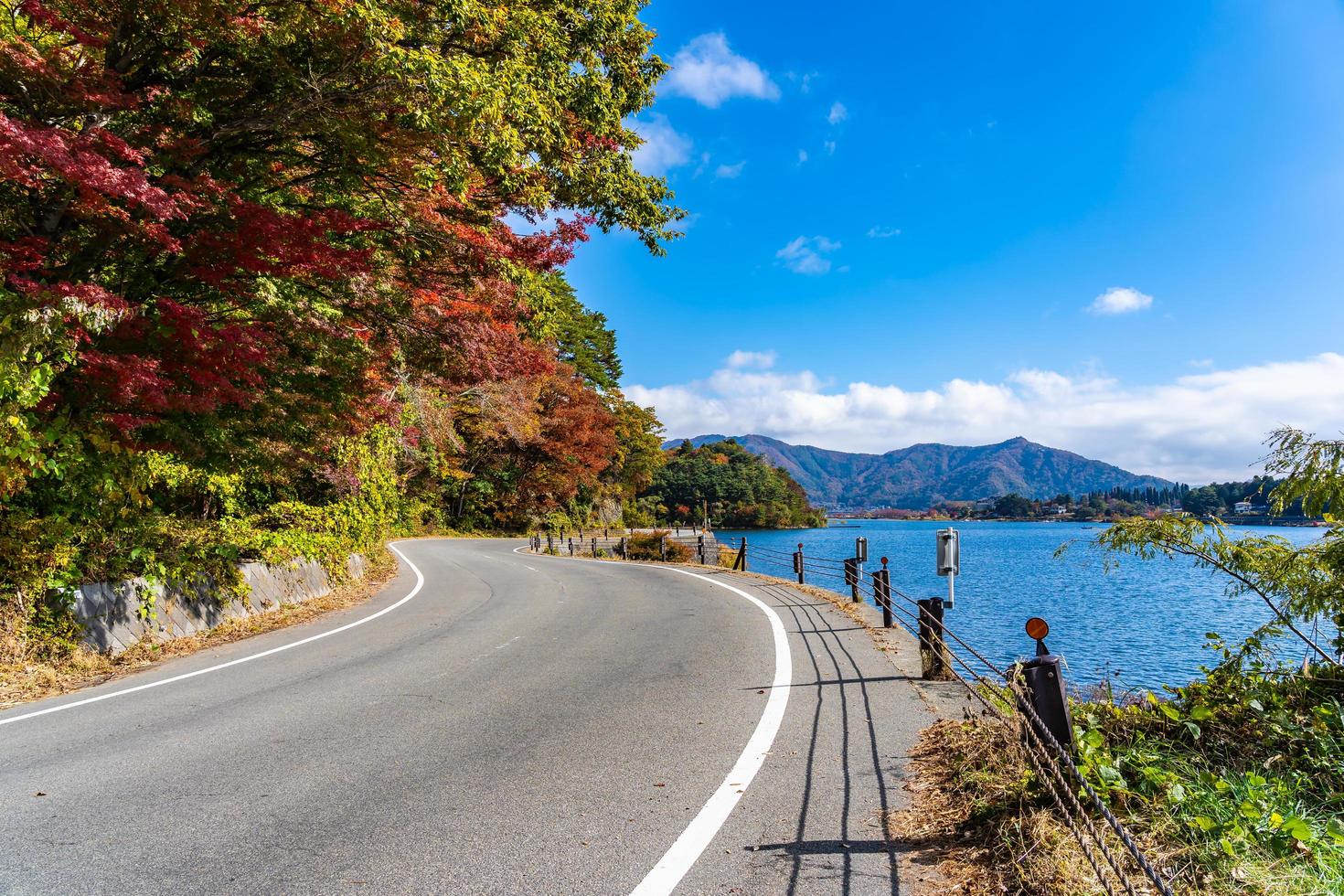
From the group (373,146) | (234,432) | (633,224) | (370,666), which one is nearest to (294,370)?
(234,432)

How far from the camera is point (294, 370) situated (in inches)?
348

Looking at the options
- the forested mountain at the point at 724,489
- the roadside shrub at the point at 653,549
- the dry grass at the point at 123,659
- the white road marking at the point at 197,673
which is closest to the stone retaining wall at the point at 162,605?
the dry grass at the point at 123,659

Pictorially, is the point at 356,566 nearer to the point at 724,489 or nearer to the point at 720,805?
the point at 720,805

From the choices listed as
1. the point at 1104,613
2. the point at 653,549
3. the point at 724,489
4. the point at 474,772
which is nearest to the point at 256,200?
the point at 474,772

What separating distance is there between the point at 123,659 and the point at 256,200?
5.77 metres

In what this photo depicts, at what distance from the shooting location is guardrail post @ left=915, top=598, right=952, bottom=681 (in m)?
6.45

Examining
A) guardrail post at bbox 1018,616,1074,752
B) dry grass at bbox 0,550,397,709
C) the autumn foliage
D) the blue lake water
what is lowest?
the blue lake water

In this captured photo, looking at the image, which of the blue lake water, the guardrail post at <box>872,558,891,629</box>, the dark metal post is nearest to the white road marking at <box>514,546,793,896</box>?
the guardrail post at <box>872,558,891,629</box>

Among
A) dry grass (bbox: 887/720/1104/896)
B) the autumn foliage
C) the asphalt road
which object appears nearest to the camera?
dry grass (bbox: 887/720/1104/896)

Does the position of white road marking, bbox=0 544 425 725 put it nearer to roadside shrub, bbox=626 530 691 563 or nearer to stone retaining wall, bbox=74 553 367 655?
stone retaining wall, bbox=74 553 367 655

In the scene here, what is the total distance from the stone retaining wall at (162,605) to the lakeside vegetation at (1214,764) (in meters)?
8.72

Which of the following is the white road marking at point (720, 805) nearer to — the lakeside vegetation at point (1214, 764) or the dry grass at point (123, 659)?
the lakeside vegetation at point (1214, 764)

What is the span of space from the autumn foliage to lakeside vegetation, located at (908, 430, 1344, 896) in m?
6.54

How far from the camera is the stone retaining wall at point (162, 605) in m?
7.48
